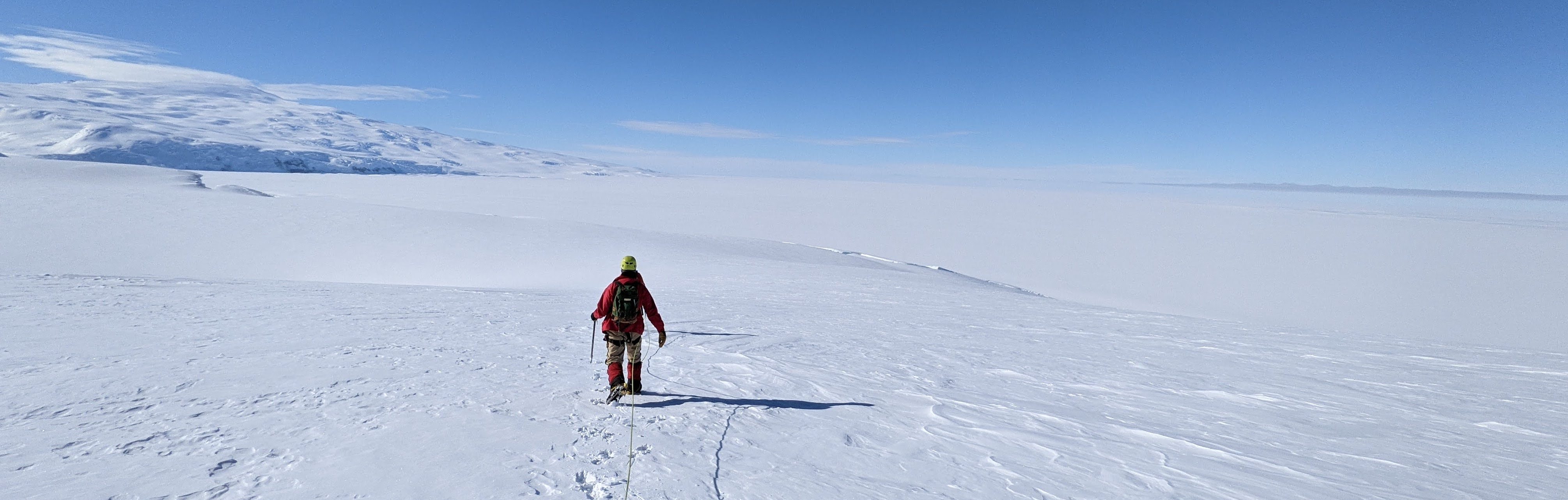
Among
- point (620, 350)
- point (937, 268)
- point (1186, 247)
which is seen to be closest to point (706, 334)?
point (620, 350)

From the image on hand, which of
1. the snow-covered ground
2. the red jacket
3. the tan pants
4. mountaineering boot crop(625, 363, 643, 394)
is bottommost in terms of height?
the snow-covered ground

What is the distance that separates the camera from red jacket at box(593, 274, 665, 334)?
4.62 metres

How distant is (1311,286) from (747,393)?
1086 inches

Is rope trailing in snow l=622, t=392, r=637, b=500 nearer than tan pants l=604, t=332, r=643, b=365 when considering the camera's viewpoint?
Yes

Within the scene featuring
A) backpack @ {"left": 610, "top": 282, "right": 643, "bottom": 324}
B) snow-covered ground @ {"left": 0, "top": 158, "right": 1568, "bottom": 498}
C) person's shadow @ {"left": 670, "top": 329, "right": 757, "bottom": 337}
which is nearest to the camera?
snow-covered ground @ {"left": 0, "top": 158, "right": 1568, "bottom": 498}

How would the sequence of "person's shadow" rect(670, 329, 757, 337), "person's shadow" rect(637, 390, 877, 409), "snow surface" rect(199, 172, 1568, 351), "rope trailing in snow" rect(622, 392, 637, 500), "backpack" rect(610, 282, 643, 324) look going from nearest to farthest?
"rope trailing in snow" rect(622, 392, 637, 500)
"backpack" rect(610, 282, 643, 324)
"person's shadow" rect(637, 390, 877, 409)
"person's shadow" rect(670, 329, 757, 337)
"snow surface" rect(199, 172, 1568, 351)

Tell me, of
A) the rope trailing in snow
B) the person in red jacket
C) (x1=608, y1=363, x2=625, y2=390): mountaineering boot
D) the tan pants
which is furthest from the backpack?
the rope trailing in snow

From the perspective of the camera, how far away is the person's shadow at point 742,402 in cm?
479

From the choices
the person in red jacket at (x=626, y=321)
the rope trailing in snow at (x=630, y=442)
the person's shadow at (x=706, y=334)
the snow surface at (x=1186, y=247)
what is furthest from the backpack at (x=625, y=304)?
the snow surface at (x=1186, y=247)

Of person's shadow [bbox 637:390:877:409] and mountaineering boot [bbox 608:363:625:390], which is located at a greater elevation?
mountaineering boot [bbox 608:363:625:390]

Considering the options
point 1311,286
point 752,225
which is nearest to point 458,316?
point 1311,286

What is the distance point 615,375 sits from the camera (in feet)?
15.3

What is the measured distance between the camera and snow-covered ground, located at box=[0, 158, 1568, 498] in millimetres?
3398

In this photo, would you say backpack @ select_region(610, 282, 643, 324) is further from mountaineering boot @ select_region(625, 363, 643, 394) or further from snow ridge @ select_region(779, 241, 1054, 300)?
snow ridge @ select_region(779, 241, 1054, 300)
